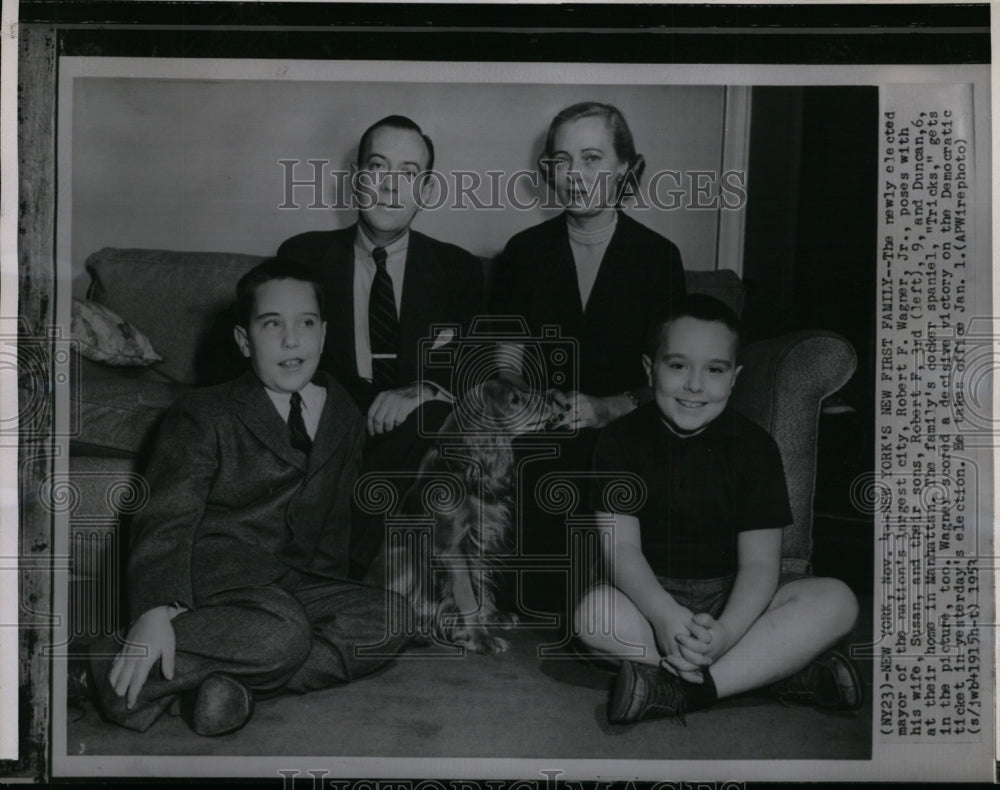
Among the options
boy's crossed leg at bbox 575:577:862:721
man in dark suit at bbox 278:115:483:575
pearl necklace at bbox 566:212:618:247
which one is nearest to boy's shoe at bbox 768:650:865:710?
boy's crossed leg at bbox 575:577:862:721

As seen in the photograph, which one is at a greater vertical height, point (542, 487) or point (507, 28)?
point (507, 28)

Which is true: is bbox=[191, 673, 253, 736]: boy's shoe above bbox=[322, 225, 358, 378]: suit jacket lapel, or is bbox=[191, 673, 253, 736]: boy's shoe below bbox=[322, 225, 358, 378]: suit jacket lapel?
below

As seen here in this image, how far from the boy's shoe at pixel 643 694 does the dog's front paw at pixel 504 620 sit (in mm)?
321

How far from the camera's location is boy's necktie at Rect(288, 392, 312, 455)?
8.88 ft

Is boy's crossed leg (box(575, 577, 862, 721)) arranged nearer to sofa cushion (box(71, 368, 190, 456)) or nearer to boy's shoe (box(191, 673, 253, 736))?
boy's shoe (box(191, 673, 253, 736))

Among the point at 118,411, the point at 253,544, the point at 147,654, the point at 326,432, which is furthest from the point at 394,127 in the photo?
the point at 147,654

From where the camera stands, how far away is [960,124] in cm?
279

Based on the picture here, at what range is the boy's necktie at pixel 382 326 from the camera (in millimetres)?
2734

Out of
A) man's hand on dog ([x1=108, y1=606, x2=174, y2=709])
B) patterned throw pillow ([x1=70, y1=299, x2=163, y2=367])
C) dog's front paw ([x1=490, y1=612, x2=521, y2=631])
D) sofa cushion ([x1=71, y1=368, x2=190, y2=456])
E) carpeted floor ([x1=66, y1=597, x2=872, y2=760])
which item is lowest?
carpeted floor ([x1=66, y1=597, x2=872, y2=760])

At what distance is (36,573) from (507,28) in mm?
2036

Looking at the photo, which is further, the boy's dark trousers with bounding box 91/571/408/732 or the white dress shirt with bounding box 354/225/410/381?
the white dress shirt with bounding box 354/225/410/381

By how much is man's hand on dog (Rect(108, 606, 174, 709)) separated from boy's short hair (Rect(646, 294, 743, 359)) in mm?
1531

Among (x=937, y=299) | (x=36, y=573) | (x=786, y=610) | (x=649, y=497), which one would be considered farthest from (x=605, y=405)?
(x=36, y=573)

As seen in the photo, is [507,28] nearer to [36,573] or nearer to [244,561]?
[244,561]
